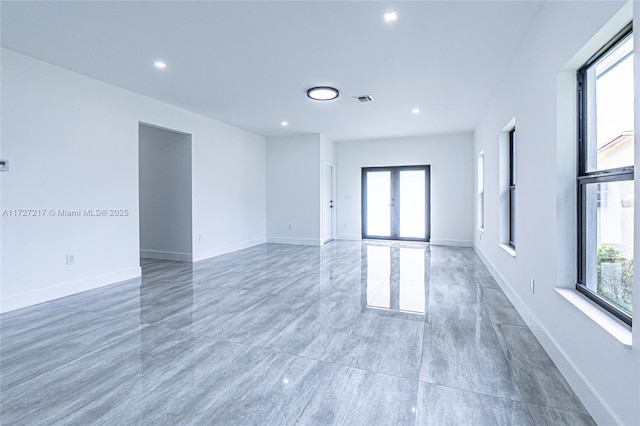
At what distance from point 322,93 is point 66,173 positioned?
11.1ft

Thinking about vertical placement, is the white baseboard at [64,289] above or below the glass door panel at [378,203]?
below

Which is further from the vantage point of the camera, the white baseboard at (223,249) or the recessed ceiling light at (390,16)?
the white baseboard at (223,249)

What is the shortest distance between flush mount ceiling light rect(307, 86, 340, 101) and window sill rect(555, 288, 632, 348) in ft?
11.4

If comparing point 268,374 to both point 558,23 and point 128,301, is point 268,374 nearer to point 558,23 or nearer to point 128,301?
point 128,301

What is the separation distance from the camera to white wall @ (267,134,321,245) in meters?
7.39

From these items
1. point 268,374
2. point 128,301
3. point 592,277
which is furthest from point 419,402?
point 128,301

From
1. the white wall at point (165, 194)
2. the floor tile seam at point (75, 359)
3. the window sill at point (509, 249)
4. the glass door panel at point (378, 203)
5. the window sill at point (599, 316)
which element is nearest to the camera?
the window sill at point (599, 316)

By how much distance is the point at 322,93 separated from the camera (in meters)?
4.40

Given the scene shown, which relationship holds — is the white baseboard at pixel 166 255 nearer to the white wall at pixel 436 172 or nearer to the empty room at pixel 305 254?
the empty room at pixel 305 254

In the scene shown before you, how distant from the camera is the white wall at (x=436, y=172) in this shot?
24.1 ft

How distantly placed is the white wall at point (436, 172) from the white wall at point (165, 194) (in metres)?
4.17

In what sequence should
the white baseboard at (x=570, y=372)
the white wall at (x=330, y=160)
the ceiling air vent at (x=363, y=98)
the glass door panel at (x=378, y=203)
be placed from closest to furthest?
the white baseboard at (x=570, y=372) → the ceiling air vent at (x=363, y=98) → the white wall at (x=330, y=160) → the glass door panel at (x=378, y=203)

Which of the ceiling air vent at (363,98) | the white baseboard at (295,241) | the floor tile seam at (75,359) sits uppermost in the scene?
the ceiling air vent at (363,98)

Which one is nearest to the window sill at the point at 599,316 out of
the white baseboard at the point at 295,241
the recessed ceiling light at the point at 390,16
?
the recessed ceiling light at the point at 390,16
